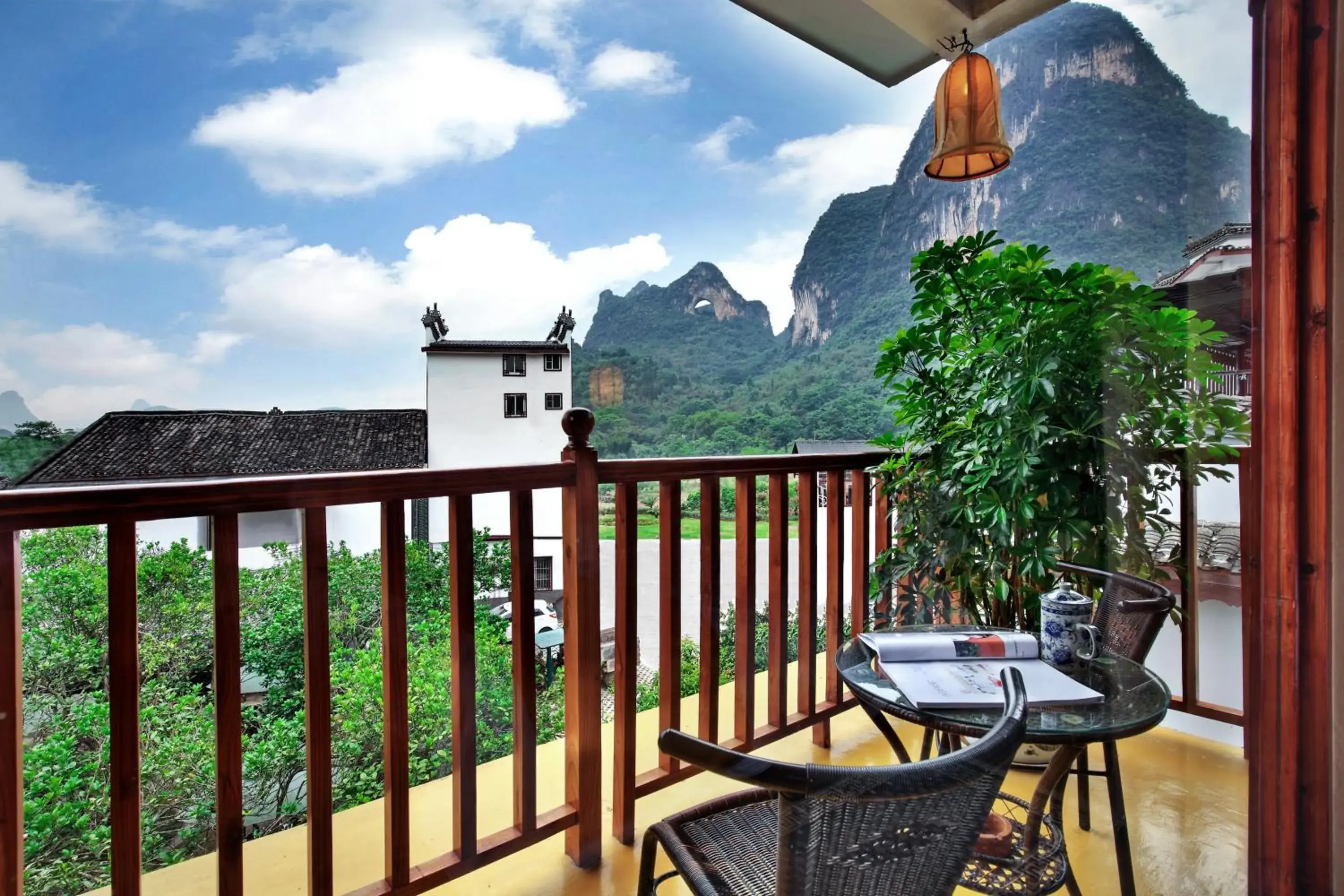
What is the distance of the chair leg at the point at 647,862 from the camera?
958mm

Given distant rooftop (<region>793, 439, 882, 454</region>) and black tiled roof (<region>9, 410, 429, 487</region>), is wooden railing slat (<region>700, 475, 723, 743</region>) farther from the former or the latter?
black tiled roof (<region>9, 410, 429, 487</region>)

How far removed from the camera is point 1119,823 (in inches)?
56.6

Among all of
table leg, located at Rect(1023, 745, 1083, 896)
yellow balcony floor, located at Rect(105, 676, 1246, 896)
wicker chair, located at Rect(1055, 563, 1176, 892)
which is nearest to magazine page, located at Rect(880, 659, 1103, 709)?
table leg, located at Rect(1023, 745, 1083, 896)

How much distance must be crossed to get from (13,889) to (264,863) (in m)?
0.62

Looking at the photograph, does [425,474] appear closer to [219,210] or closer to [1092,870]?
[1092,870]

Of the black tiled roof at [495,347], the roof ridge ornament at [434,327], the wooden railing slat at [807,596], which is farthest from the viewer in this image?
the roof ridge ornament at [434,327]

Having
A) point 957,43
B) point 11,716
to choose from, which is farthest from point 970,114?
point 11,716

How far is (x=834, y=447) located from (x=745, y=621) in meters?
0.74

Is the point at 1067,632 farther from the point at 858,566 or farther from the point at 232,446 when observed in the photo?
the point at 232,446

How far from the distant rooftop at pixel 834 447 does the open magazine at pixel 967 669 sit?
0.86m

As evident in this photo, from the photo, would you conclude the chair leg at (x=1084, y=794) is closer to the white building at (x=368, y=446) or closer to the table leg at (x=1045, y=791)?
the table leg at (x=1045, y=791)

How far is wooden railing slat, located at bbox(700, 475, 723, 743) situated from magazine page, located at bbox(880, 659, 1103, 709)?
633mm

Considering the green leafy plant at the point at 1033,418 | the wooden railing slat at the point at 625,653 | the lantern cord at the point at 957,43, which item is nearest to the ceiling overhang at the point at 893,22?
the lantern cord at the point at 957,43

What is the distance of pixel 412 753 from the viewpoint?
6.32 feet
